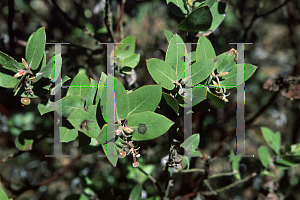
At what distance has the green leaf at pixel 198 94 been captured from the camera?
381 millimetres

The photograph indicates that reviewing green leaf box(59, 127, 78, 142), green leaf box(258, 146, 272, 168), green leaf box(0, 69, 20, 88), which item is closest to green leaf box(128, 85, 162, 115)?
green leaf box(59, 127, 78, 142)

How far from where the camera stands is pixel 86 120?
0.38 metres

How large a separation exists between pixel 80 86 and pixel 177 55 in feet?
0.69

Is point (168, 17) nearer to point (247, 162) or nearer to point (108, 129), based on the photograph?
point (247, 162)

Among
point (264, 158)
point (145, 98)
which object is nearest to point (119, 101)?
point (145, 98)

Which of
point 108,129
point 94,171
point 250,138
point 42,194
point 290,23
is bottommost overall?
point 42,194

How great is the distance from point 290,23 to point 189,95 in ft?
3.94

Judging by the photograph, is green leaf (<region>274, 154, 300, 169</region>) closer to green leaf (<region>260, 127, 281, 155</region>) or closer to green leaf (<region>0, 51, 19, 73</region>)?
green leaf (<region>260, 127, 281, 155</region>)

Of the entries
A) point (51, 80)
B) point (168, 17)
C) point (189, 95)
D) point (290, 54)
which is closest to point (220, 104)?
point (189, 95)

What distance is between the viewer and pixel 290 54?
1.27 metres

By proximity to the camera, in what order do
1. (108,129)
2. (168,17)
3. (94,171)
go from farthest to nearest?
(168,17) → (94,171) → (108,129)

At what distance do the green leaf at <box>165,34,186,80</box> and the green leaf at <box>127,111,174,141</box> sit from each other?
97 mm

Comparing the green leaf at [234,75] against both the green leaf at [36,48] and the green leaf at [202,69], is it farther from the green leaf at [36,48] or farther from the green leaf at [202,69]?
the green leaf at [36,48]

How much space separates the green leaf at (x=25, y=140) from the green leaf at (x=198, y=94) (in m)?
0.49
